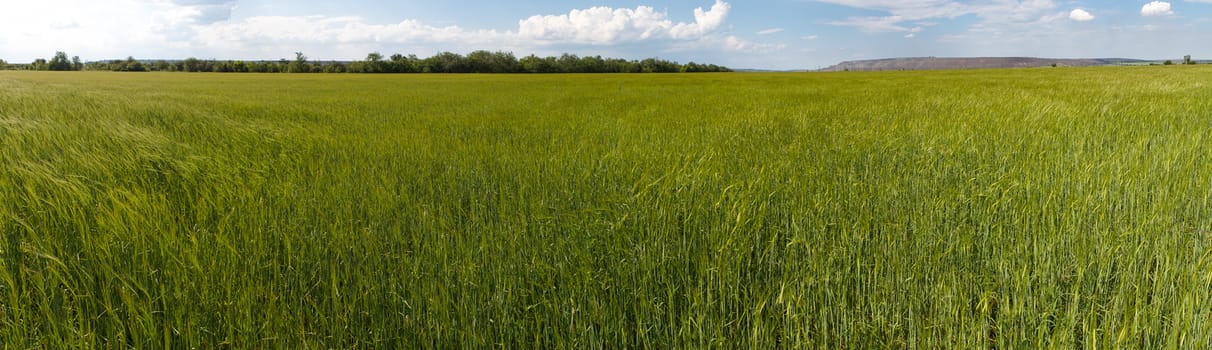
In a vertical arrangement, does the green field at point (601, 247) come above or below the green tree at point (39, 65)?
below

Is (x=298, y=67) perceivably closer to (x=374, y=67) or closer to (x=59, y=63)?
(x=374, y=67)

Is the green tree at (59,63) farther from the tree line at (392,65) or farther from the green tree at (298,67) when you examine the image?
the green tree at (298,67)

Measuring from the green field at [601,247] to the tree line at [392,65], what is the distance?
210ft

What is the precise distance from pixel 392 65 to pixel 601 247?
68.3 metres

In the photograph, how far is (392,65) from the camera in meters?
64.5

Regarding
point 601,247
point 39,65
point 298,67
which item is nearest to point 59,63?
point 39,65

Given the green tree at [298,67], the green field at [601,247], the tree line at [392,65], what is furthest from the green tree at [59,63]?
the green field at [601,247]

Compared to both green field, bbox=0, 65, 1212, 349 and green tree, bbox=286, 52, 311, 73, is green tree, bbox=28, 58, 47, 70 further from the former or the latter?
green field, bbox=0, 65, 1212, 349

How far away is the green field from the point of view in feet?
5.77

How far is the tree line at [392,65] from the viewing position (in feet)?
210

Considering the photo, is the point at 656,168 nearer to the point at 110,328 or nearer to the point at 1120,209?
the point at 1120,209

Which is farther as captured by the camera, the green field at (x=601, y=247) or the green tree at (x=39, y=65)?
the green tree at (x=39, y=65)

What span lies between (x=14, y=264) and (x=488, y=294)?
6.59 feet

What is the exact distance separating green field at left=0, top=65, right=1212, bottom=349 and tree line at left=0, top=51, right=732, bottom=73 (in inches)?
2520
